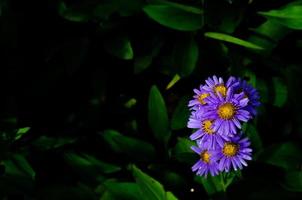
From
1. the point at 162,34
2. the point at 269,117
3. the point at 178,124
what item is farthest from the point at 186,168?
the point at 162,34

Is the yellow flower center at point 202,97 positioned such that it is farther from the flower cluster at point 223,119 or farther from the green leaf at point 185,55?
the green leaf at point 185,55

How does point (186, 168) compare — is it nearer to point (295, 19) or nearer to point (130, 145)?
point (130, 145)

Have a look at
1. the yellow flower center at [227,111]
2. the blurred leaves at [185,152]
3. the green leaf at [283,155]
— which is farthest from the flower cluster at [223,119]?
the green leaf at [283,155]

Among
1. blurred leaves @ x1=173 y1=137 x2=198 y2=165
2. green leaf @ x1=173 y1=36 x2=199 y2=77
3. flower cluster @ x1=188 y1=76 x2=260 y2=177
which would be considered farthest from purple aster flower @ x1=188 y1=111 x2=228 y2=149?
green leaf @ x1=173 y1=36 x2=199 y2=77

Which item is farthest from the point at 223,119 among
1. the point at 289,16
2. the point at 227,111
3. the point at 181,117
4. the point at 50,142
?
the point at 50,142

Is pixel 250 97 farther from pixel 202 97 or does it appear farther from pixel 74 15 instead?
pixel 74 15

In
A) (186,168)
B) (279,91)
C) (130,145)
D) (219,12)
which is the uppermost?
(219,12)
